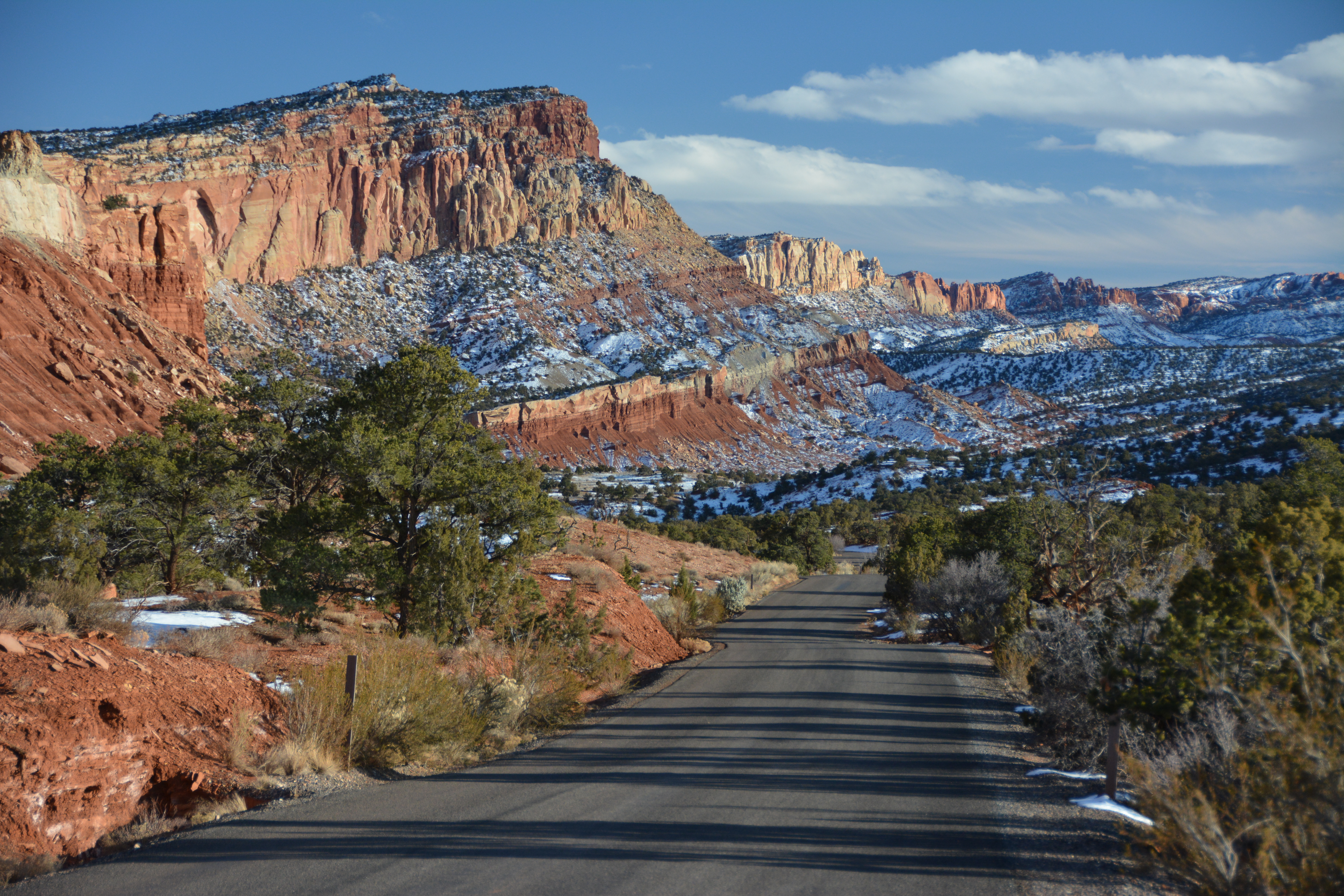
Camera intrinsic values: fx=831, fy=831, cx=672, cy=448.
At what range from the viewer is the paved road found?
241 inches

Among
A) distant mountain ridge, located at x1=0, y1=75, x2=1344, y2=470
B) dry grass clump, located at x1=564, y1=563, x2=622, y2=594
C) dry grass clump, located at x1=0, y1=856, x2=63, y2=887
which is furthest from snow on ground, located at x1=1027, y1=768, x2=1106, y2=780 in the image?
distant mountain ridge, located at x1=0, y1=75, x2=1344, y2=470

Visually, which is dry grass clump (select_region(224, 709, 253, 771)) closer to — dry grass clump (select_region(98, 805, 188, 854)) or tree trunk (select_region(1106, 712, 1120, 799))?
dry grass clump (select_region(98, 805, 188, 854))

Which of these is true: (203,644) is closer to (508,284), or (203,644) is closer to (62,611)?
(62,611)

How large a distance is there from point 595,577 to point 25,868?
15937 millimetres

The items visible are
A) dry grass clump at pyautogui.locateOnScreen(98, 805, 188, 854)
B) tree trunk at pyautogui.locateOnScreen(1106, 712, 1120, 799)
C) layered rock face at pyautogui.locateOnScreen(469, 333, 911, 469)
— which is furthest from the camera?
layered rock face at pyautogui.locateOnScreen(469, 333, 911, 469)

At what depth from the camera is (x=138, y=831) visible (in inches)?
287

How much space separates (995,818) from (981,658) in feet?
40.3

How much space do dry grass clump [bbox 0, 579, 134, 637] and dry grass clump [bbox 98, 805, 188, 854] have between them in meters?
3.39

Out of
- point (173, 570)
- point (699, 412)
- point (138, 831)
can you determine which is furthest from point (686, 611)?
point (699, 412)

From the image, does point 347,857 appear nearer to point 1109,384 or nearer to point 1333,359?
point 1109,384

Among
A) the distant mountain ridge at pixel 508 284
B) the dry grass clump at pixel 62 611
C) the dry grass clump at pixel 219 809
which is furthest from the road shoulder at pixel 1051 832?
the distant mountain ridge at pixel 508 284

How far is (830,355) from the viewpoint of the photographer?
5605 inches

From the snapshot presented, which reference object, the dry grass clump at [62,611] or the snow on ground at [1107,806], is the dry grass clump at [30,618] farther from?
the snow on ground at [1107,806]

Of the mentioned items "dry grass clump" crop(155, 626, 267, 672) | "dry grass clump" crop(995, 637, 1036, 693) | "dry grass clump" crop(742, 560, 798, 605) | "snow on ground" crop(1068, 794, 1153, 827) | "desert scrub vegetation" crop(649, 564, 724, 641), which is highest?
"dry grass clump" crop(155, 626, 267, 672)
